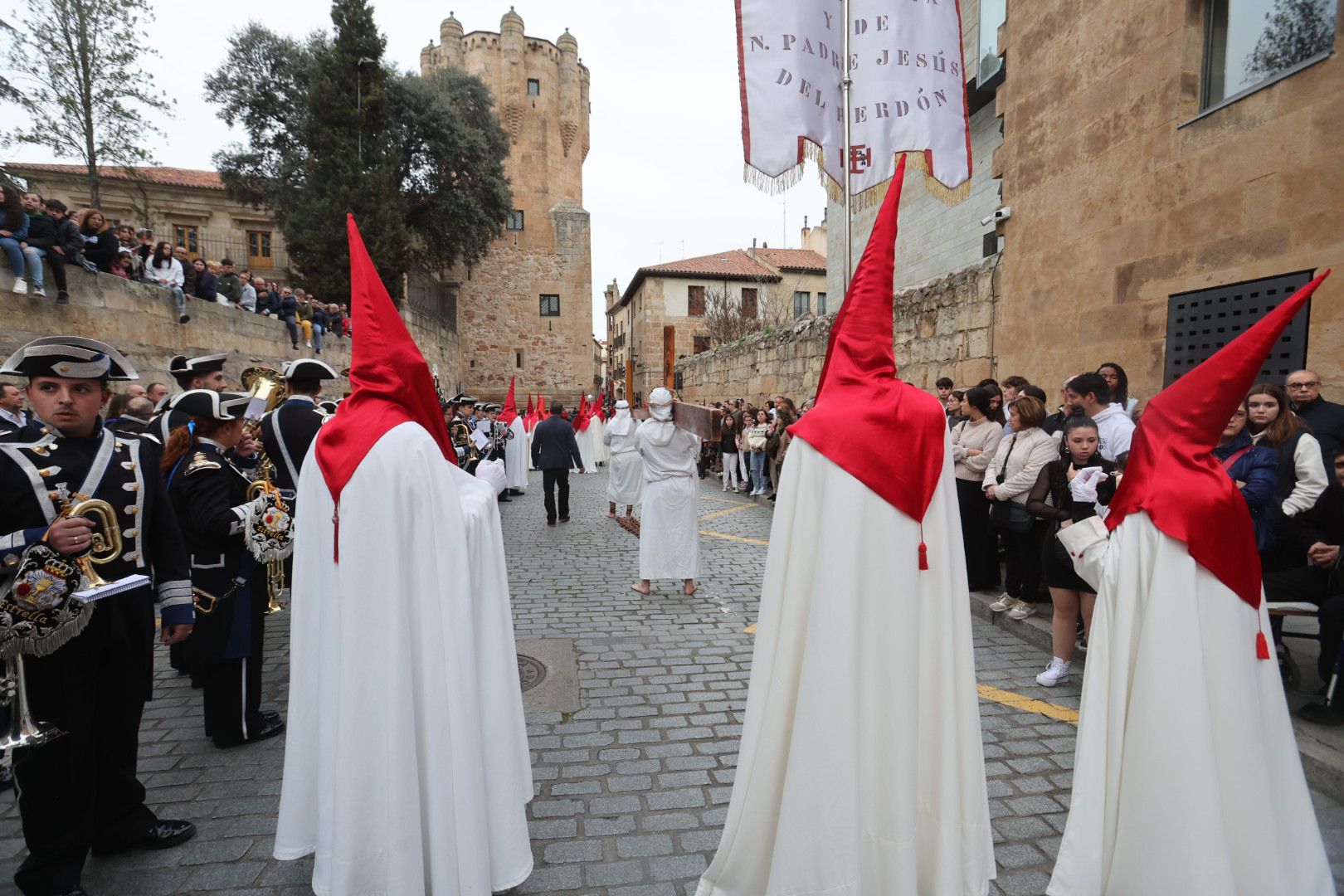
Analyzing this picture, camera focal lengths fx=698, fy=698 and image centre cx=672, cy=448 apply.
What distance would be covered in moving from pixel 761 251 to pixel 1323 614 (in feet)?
151

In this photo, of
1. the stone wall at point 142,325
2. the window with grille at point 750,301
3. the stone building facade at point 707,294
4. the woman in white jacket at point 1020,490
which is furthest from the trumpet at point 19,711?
the window with grille at point 750,301

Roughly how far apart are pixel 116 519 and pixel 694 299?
142 ft

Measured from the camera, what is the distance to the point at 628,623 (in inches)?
243

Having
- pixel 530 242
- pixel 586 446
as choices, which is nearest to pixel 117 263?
pixel 586 446

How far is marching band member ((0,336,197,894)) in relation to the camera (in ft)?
8.50

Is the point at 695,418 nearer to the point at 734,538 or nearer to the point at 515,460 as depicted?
the point at 734,538

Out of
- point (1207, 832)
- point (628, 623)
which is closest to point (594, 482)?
point (628, 623)

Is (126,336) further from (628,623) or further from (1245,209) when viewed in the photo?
(1245,209)

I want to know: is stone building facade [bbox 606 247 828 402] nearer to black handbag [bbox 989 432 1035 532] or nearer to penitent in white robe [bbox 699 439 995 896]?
black handbag [bbox 989 432 1035 532]

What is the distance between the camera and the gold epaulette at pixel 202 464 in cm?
374

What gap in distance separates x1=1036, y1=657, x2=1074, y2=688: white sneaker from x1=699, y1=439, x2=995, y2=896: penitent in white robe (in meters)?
2.51

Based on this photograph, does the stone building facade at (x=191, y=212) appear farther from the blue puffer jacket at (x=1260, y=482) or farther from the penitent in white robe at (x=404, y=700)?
the blue puffer jacket at (x=1260, y=482)

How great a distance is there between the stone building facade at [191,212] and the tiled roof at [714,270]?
20.9 meters

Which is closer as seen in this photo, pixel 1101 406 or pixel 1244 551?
pixel 1244 551
